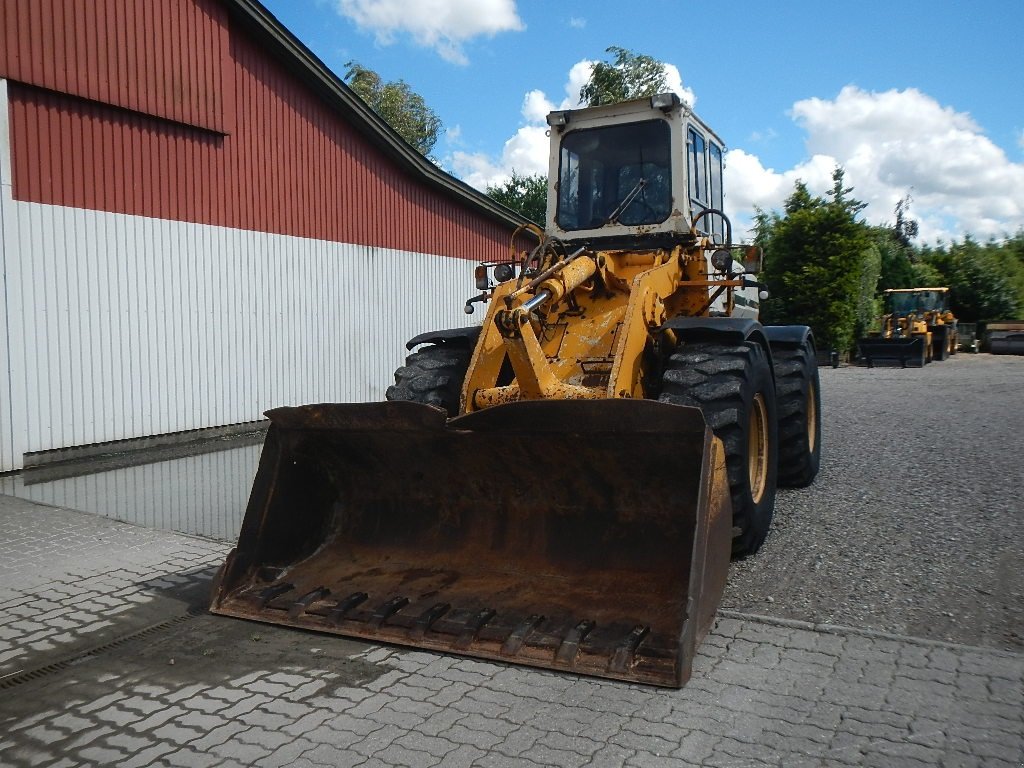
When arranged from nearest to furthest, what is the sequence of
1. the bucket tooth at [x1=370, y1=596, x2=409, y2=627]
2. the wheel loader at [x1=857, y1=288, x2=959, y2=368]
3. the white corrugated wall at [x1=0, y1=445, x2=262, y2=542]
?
the bucket tooth at [x1=370, y1=596, x2=409, y2=627] < the white corrugated wall at [x1=0, y1=445, x2=262, y2=542] < the wheel loader at [x1=857, y1=288, x2=959, y2=368]

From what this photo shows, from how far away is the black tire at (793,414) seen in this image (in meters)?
7.19

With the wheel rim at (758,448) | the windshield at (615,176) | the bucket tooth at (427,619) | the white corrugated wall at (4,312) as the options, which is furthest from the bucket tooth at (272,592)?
the white corrugated wall at (4,312)

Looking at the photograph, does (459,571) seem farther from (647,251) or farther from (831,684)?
(647,251)

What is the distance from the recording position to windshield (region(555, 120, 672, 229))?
6562 millimetres

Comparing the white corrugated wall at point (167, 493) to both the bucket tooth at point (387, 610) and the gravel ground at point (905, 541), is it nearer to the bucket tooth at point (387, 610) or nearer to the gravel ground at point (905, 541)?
the bucket tooth at point (387, 610)

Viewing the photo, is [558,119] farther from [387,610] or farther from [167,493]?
[167,493]

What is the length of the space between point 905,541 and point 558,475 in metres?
2.69

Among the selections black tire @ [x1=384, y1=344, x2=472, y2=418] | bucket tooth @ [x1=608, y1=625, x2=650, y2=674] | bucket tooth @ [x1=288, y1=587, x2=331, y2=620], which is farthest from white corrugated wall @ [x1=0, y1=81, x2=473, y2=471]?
bucket tooth @ [x1=608, y1=625, x2=650, y2=674]

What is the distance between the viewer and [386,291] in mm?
14594

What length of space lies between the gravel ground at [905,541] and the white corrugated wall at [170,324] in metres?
7.20

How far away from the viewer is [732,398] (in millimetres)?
5121

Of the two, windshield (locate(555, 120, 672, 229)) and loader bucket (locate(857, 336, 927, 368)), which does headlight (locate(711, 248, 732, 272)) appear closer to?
windshield (locate(555, 120, 672, 229))

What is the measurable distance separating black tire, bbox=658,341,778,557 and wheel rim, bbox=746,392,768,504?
0.06 metres

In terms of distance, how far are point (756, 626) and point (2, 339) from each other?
26.2 feet
